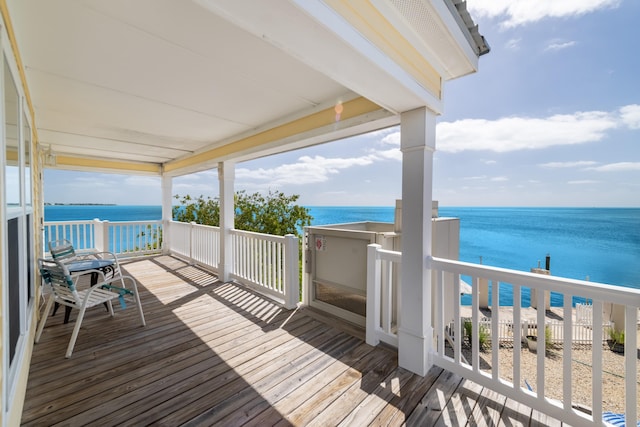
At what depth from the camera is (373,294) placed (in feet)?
8.32

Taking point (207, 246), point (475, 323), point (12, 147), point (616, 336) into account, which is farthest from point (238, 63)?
point (616, 336)

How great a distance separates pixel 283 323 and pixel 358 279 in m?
1.03

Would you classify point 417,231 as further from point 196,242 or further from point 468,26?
point 196,242

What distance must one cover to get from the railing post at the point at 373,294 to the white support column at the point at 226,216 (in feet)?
9.53

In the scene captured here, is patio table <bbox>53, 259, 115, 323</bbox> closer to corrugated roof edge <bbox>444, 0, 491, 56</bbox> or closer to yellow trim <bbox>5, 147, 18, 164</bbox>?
yellow trim <bbox>5, 147, 18, 164</bbox>

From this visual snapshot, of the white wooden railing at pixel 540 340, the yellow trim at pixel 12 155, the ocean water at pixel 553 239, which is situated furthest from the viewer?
the ocean water at pixel 553 239

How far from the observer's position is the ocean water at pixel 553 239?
1986cm

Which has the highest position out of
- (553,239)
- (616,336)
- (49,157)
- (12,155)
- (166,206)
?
(49,157)

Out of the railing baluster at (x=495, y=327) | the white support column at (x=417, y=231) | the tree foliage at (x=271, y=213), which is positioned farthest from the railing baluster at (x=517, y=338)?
the tree foliage at (x=271, y=213)

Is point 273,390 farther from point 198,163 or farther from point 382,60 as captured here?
point 198,163

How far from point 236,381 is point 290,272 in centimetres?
156

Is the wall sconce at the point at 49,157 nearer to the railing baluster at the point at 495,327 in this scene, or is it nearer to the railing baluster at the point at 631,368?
the railing baluster at the point at 495,327

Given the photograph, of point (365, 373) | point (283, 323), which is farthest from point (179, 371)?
point (365, 373)

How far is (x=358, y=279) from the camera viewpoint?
2.98 meters
